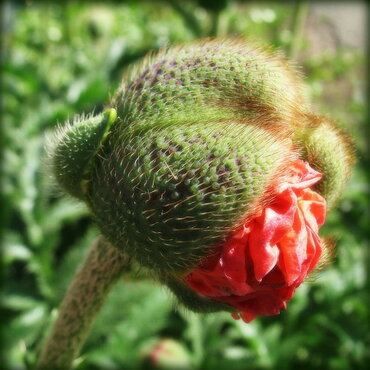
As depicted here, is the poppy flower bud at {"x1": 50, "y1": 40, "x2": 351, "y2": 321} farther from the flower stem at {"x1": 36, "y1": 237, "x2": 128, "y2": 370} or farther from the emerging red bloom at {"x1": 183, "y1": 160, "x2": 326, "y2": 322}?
the flower stem at {"x1": 36, "y1": 237, "x2": 128, "y2": 370}

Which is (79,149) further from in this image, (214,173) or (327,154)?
(327,154)

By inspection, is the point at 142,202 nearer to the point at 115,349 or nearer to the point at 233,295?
the point at 233,295

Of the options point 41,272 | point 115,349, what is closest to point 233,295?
point 115,349

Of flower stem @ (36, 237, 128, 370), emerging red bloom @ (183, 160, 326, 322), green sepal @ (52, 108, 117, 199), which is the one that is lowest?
flower stem @ (36, 237, 128, 370)

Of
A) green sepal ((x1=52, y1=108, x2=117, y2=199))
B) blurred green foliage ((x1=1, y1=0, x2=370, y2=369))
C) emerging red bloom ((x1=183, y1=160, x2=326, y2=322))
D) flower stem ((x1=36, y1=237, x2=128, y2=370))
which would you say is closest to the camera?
emerging red bloom ((x1=183, y1=160, x2=326, y2=322))

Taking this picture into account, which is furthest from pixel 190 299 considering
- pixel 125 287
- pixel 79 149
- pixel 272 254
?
pixel 125 287

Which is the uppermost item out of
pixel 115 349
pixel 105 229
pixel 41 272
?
pixel 105 229

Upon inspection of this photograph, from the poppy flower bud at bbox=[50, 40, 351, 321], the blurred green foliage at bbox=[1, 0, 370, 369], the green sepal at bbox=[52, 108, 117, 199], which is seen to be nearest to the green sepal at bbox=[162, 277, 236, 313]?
the poppy flower bud at bbox=[50, 40, 351, 321]
